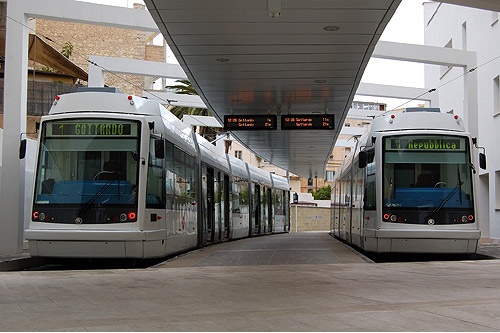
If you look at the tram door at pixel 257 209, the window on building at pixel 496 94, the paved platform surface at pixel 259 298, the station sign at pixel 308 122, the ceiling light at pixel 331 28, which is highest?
the window on building at pixel 496 94

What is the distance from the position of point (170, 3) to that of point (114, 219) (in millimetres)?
4249

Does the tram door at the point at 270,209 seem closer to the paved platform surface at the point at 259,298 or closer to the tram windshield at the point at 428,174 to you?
the tram windshield at the point at 428,174

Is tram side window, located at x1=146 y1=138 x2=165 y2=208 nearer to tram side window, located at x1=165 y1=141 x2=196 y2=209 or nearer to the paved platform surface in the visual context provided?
tram side window, located at x1=165 y1=141 x2=196 y2=209

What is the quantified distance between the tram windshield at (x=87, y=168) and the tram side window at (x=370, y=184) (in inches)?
225

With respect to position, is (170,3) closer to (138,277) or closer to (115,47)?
(138,277)

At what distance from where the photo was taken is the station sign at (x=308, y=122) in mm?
23594

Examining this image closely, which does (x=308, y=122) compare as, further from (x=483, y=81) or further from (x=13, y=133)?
(x=13, y=133)

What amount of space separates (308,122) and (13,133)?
10691 millimetres

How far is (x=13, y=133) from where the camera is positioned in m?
16.9

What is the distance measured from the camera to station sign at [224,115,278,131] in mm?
24344

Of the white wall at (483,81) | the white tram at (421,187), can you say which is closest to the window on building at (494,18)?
the white wall at (483,81)

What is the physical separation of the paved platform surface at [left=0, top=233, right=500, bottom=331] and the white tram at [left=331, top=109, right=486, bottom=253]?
1.26 m

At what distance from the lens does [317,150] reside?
36312 millimetres

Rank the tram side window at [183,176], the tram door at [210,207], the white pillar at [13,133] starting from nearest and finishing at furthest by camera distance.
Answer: the tram side window at [183,176] → the white pillar at [13,133] → the tram door at [210,207]
